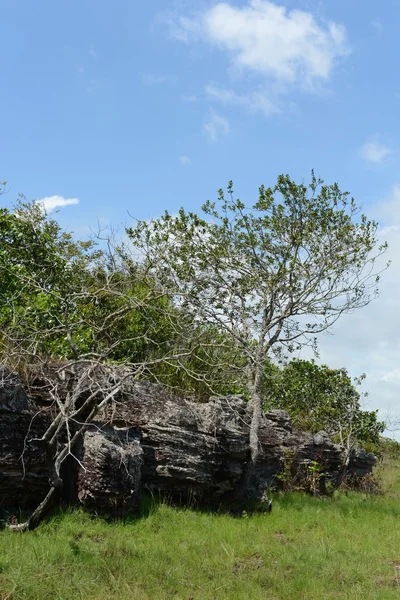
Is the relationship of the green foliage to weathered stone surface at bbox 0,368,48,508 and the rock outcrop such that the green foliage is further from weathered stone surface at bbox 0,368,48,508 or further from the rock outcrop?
weathered stone surface at bbox 0,368,48,508

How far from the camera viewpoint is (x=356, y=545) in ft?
44.0

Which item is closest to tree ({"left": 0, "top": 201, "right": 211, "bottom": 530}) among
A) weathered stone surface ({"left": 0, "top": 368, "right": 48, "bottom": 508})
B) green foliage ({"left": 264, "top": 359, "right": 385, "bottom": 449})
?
weathered stone surface ({"left": 0, "top": 368, "right": 48, "bottom": 508})

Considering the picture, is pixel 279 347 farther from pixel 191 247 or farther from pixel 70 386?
pixel 70 386

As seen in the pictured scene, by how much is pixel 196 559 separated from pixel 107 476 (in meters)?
2.86

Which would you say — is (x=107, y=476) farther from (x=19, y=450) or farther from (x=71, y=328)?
(x=71, y=328)

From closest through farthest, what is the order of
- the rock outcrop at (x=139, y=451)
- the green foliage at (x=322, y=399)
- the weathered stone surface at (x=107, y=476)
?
the rock outcrop at (x=139, y=451), the weathered stone surface at (x=107, y=476), the green foliage at (x=322, y=399)

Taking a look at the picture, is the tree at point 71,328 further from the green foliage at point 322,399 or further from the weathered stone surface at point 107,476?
the green foliage at point 322,399

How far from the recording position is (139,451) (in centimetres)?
1399

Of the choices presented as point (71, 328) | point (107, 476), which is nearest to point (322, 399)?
point (71, 328)

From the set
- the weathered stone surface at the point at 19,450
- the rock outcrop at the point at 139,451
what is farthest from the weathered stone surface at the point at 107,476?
the weathered stone surface at the point at 19,450

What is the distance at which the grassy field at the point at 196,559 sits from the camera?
31.0 ft

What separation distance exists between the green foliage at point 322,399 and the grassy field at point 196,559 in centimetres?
1315

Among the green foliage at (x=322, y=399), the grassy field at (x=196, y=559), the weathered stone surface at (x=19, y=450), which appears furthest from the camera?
the green foliage at (x=322, y=399)

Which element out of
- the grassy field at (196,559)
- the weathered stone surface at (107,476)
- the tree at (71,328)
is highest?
the tree at (71,328)
